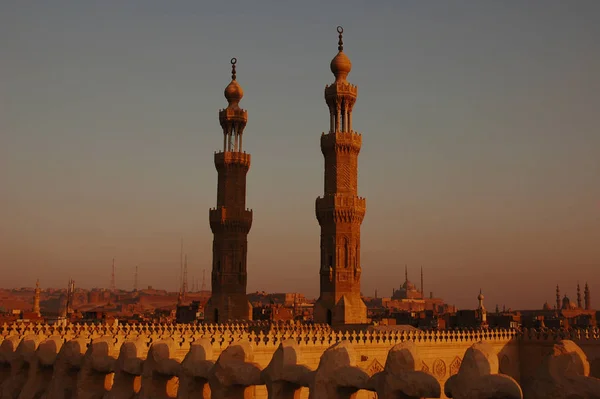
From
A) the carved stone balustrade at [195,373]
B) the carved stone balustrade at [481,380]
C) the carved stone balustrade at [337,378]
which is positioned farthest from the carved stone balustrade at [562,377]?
the carved stone balustrade at [195,373]

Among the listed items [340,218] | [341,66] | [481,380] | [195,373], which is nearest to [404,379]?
[481,380]

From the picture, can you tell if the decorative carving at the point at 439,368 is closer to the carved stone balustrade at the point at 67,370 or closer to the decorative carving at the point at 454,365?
the decorative carving at the point at 454,365

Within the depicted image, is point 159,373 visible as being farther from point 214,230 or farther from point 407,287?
point 407,287

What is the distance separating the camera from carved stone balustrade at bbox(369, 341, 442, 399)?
812 centimetres

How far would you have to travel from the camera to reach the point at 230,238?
45.8m

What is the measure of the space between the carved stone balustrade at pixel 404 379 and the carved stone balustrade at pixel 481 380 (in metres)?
0.41

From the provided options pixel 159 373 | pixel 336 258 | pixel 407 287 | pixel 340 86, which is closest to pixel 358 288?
pixel 336 258

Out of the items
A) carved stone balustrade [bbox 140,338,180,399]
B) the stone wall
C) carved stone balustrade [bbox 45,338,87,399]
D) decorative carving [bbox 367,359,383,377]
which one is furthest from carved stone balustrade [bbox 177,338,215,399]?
decorative carving [bbox 367,359,383,377]

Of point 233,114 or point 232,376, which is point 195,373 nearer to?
point 232,376

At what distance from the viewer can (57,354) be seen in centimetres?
1402

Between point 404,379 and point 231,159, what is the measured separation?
39262mm

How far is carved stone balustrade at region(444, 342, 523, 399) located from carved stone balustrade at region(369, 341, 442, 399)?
1.34 ft

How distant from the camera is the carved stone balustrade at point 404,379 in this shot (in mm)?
8117

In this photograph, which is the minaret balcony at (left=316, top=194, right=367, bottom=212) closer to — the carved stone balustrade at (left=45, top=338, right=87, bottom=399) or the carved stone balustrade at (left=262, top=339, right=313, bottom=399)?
the carved stone balustrade at (left=45, top=338, right=87, bottom=399)
